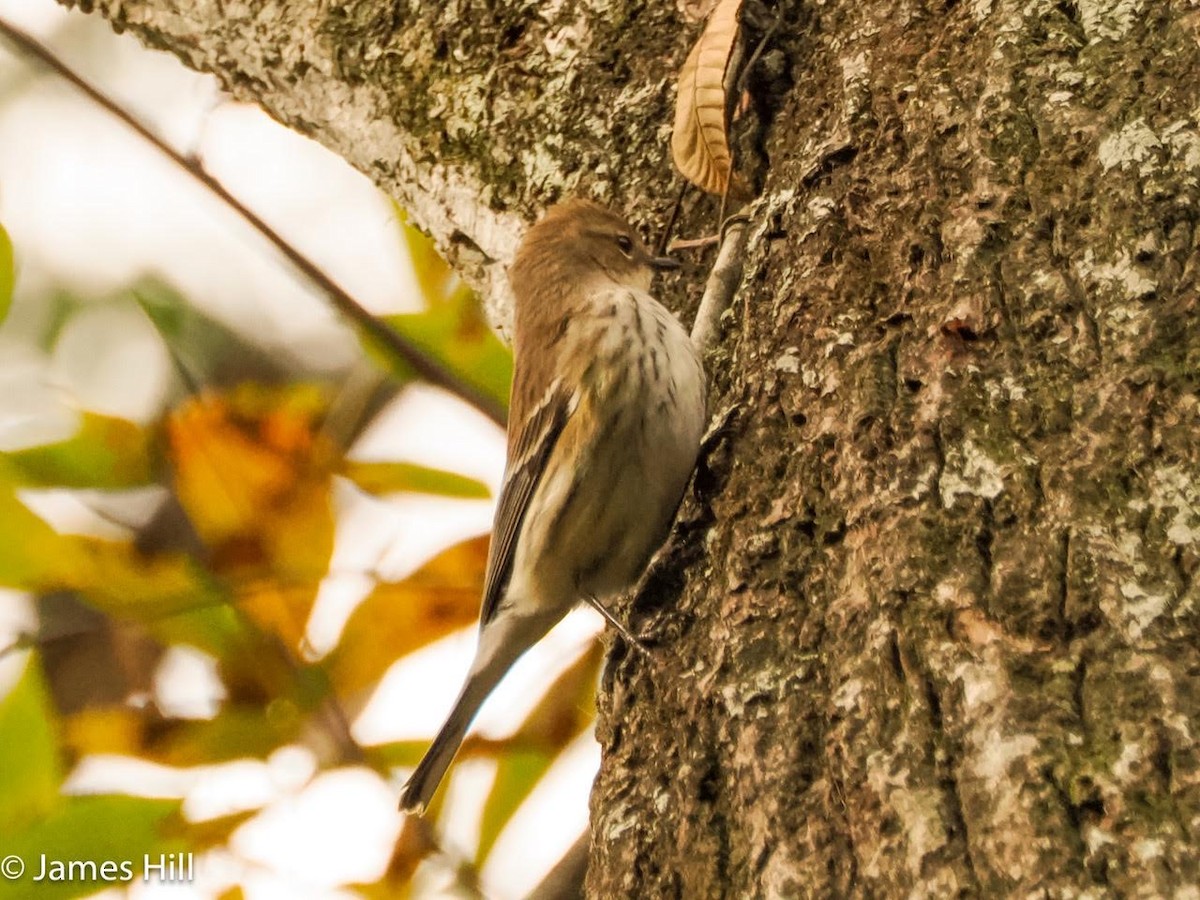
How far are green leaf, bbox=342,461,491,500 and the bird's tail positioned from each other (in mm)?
413

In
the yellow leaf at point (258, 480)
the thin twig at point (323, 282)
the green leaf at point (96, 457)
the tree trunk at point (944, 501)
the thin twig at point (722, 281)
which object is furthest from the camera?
the thin twig at point (323, 282)

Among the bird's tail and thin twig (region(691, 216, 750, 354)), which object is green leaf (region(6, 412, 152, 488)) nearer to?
the bird's tail

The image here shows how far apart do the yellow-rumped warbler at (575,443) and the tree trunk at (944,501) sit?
491 mm

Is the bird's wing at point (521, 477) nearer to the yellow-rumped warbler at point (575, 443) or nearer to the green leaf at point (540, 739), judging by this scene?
the yellow-rumped warbler at point (575, 443)

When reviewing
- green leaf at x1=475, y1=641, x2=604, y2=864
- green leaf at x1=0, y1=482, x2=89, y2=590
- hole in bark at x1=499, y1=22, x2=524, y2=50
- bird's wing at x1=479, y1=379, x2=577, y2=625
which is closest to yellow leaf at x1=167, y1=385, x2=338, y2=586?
green leaf at x1=0, y1=482, x2=89, y2=590

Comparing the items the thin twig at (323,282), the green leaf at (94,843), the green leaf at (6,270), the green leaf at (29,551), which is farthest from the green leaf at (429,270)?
the green leaf at (94,843)

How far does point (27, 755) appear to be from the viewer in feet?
10.8

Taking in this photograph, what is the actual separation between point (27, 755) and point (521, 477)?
157cm

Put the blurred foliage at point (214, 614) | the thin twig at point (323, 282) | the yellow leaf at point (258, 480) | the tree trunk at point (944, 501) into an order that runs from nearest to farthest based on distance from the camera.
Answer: the tree trunk at point (944, 501), the blurred foliage at point (214, 614), the yellow leaf at point (258, 480), the thin twig at point (323, 282)

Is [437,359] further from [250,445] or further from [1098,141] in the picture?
[1098,141]

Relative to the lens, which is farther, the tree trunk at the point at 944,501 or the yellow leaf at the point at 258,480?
the yellow leaf at the point at 258,480

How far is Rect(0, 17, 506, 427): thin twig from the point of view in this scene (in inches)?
161

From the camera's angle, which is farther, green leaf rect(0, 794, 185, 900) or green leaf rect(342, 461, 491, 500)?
green leaf rect(342, 461, 491, 500)

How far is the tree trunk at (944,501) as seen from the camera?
5.72 ft
